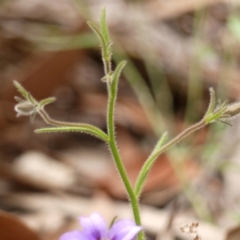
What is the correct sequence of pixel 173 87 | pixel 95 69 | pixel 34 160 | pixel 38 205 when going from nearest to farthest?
pixel 38 205, pixel 34 160, pixel 173 87, pixel 95 69

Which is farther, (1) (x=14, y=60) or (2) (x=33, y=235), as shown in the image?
(1) (x=14, y=60)

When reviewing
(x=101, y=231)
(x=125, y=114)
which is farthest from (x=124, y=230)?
(x=125, y=114)

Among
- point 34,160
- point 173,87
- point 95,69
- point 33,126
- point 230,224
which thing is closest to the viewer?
point 230,224

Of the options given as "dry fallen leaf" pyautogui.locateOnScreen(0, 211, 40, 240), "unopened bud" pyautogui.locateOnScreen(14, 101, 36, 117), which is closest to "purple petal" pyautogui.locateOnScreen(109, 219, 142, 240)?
"unopened bud" pyautogui.locateOnScreen(14, 101, 36, 117)

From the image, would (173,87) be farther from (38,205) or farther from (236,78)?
(38,205)

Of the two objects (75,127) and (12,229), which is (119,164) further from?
(12,229)

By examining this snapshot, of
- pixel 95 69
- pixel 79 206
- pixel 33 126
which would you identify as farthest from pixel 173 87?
pixel 79 206

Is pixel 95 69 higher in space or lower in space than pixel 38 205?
higher

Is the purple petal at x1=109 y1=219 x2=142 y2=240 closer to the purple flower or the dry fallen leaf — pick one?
the purple flower
